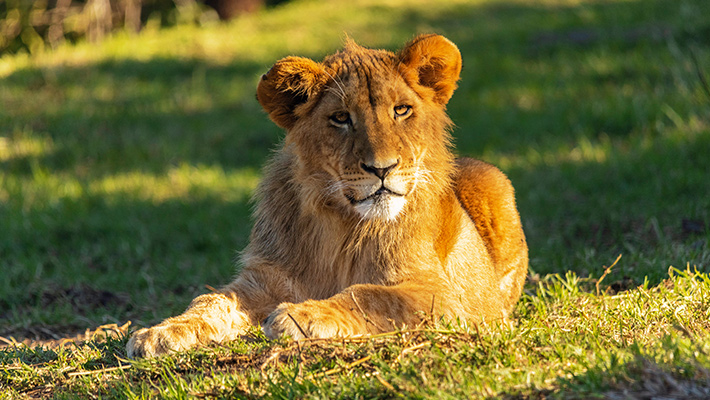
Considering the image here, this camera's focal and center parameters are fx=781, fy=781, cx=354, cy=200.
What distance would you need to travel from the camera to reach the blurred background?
20.0 feet

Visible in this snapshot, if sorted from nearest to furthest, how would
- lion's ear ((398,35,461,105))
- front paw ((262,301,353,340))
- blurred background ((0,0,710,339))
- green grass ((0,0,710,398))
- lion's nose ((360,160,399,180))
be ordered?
green grass ((0,0,710,398)) → front paw ((262,301,353,340)) → lion's nose ((360,160,399,180)) → lion's ear ((398,35,461,105)) → blurred background ((0,0,710,339))

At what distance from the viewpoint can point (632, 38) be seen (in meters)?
11.3

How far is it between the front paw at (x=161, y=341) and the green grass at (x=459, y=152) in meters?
0.07

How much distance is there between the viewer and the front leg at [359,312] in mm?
3178

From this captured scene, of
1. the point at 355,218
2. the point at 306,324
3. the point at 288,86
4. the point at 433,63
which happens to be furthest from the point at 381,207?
the point at 433,63

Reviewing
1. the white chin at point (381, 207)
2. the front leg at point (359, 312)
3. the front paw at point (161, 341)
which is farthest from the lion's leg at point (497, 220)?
the front paw at point (161, 341)

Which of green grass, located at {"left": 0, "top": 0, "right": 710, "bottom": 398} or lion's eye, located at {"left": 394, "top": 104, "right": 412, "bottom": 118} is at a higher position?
lion's eye, located at {"left": 394, "top": 104, "right": 412, "bottom": 118}

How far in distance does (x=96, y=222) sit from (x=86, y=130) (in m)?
2.96

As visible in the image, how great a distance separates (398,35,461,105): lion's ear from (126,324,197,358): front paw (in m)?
1.57

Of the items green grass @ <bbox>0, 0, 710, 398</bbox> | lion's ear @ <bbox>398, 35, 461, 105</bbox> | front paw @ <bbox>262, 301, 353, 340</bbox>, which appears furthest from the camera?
lion's ear @ <bbox>398, 35, 461, 105</bbox>

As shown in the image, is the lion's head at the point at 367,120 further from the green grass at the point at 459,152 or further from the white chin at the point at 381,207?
the green grass at the point at 459,152

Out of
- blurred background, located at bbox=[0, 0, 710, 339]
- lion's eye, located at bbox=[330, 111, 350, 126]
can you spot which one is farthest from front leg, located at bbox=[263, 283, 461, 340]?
blurred background, located at bbox=[0, 0, 710, 339]

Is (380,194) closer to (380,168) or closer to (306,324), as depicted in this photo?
(380,168)

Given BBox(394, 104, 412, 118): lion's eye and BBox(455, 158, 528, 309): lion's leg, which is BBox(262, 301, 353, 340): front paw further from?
BBox(455, 158, 528, 309): lion's leg
